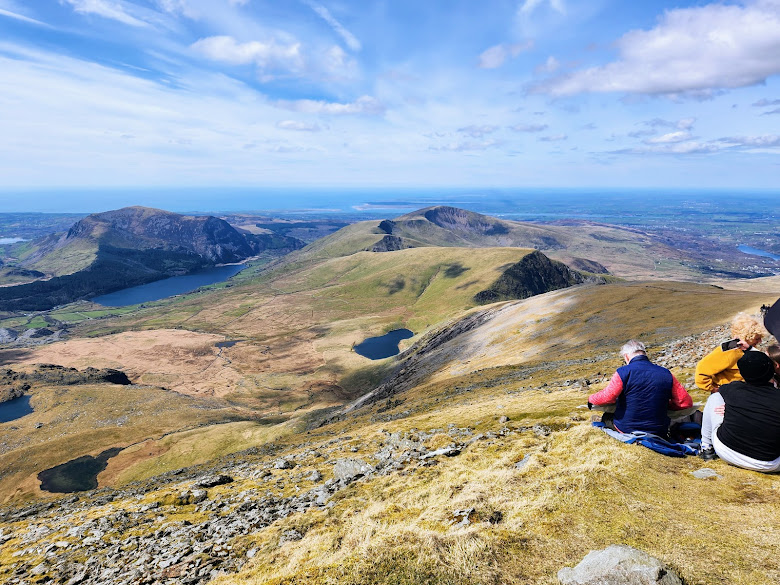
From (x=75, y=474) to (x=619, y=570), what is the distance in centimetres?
11074

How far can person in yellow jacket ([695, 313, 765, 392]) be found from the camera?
14.5 metres

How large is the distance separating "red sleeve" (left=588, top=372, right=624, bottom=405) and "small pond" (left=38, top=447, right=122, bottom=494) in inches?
3851

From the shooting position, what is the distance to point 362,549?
12.7 metres

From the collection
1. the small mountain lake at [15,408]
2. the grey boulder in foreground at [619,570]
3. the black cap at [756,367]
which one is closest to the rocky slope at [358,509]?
the grey boulder in foreground at [619,570]

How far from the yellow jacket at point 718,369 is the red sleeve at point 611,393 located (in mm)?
2845

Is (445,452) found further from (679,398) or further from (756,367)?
(756,367)

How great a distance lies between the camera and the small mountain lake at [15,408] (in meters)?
132

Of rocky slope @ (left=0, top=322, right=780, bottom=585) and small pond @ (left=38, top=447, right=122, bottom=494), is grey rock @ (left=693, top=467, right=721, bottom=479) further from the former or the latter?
small pond @ (left=38, top=447, right=122, bottom=494)

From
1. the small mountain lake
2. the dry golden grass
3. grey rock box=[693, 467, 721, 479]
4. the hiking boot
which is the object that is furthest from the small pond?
the hiking boot

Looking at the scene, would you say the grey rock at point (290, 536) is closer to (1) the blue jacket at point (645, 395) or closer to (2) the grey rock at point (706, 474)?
(1) the blue jacket at point (645, 395)

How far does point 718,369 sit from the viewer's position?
585 inches

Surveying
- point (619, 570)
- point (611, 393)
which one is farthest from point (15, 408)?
point (619, 570)

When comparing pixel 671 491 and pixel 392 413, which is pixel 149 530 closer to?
pixel 671 491

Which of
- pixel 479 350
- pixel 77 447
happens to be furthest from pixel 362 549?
pixel 77 447
